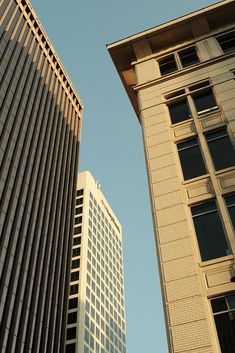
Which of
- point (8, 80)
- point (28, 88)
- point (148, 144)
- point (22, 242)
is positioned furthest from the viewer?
point (28, 88)

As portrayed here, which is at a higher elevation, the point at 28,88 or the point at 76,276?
the point at 28,88

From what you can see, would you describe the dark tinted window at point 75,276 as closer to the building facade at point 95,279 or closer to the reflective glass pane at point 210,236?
the building facade at point 95,279

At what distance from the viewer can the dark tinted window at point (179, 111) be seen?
858 inches

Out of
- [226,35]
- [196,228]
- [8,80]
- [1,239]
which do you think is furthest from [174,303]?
[8,80]

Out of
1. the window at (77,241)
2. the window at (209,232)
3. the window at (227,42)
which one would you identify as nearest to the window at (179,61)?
the window at (227,42)

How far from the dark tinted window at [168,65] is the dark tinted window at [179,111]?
3.92 meters

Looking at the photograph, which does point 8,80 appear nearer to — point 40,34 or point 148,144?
point 40,34

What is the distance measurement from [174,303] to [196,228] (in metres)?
3.33

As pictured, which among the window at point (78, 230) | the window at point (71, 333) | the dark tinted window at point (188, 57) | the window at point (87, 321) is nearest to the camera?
the dark tinted window at point (188, 57)

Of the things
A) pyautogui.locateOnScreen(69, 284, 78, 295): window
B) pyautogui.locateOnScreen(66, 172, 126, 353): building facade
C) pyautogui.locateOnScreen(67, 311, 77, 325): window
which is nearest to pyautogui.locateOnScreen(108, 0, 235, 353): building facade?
pyautogui.locateOnScreen(67, 311, 77, 325): window

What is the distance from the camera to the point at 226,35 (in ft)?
86.5

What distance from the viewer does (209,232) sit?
15695mm

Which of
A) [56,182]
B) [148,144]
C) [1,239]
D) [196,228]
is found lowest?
[196,228]

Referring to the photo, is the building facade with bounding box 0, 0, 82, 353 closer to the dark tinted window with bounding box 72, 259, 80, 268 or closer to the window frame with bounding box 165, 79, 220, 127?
the dark tinted window with bounding box 72, 259, 80, 268
